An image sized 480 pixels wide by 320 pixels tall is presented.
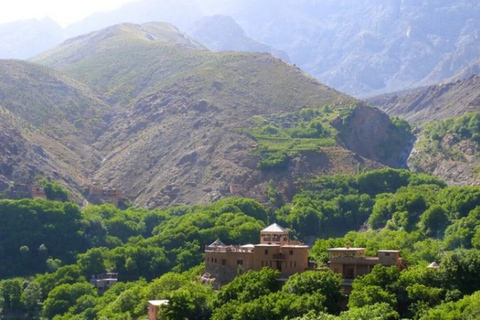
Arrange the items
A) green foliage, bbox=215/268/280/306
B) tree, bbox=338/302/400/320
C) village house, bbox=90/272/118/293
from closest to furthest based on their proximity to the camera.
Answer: tree, bbox=338/302/400/320
green foliage, bbox=215/268/280/306
village house, bbox=90/272/118/293

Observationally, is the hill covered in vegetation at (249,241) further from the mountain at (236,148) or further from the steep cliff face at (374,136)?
the steep cliff face at (374,136)

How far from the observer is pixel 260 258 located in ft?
305

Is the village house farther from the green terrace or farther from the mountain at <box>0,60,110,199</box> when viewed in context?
the green terrace

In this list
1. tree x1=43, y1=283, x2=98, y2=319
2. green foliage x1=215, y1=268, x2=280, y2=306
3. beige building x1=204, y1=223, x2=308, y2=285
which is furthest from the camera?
tree x1=43, y1=283, x2=98, y2=319

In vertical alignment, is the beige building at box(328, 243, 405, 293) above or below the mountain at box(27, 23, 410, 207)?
below

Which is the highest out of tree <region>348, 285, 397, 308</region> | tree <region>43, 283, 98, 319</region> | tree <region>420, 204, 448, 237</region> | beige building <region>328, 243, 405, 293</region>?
tree <region>420, 204, 448, 237</region>

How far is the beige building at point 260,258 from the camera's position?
9062 centimetres

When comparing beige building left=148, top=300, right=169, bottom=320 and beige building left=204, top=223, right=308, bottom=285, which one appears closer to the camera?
beige building left=148, top=300, right=169, bottom=320

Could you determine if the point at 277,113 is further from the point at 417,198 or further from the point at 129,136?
the point at 417,198

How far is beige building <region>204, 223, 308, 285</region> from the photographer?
3568 inches

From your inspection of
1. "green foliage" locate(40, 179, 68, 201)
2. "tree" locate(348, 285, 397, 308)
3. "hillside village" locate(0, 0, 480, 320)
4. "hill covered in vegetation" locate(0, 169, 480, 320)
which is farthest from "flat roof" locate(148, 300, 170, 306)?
"green foliage" locate(40, 179, 68, 201)

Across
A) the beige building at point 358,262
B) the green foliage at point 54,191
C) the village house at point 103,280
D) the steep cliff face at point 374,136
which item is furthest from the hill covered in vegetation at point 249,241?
the steep cliff face at point 374,136

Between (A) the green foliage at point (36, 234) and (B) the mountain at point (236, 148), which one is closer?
(A) the green foliage at point (36, 234)

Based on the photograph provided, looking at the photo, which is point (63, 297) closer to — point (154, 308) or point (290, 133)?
point (154, 308)
